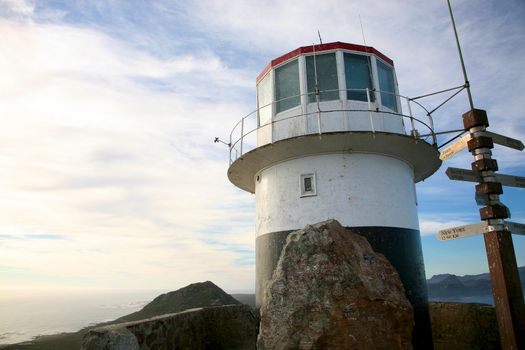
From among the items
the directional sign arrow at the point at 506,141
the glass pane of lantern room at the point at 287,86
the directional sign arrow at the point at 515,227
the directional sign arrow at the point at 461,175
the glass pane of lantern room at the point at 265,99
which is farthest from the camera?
the glass pane of lantern room at the point at 265,99

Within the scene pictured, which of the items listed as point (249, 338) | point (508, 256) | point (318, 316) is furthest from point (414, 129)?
point (249, 338)

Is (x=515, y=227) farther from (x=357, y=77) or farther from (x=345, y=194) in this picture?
(x=357, y=77)

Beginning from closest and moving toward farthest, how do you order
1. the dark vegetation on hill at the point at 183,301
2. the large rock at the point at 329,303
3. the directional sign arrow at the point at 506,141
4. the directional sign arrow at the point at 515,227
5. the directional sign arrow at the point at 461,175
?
the large rock at the point at 329,303 → the directional sign arrow at the point at 515,227 → the directional sign arrow at the point at 461,175 → the directional sign arrow at the point at 506,141 → the dark vegetation on hill at the point at 183,301

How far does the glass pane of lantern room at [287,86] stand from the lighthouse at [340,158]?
3 centimetres

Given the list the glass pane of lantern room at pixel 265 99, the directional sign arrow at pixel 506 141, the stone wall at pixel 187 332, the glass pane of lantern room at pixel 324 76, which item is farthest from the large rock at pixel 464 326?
the glass pane of lantern room at pixel 265 99

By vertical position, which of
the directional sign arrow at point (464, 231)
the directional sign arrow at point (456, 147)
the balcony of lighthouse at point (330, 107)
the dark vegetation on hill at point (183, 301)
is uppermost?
the balcony of lighthouse at point (330, 107)

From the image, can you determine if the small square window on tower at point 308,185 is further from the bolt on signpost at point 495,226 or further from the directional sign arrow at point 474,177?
the directional sign arrow at point 474,177

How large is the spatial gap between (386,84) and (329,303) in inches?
285

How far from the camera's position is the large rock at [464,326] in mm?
9609

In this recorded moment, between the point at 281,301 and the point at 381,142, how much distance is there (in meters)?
5.01

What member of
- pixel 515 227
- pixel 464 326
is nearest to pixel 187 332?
pixel 515 227

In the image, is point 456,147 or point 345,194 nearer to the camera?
point 456,147

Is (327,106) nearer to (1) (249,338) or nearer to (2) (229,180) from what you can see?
(2) (229,180)

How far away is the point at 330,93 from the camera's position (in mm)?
9773
